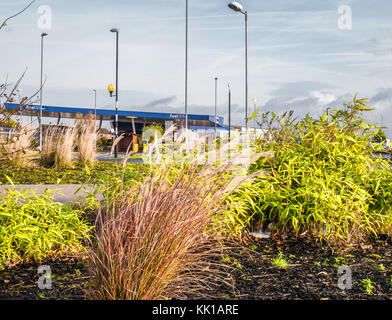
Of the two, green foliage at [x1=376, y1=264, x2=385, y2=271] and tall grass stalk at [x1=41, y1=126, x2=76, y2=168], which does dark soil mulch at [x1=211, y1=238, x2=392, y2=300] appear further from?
tall grass stalk at [x1=41, y1=126, x2=76, y2=168]

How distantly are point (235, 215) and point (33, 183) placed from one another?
6519 millimetres

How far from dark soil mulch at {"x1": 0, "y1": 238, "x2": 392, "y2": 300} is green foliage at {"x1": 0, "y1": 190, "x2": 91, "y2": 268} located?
130 millimetres

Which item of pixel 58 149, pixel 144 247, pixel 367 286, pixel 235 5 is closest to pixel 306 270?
pixel 367 286

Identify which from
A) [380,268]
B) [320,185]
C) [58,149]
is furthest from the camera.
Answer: [58,149]

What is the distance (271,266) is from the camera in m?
3.32

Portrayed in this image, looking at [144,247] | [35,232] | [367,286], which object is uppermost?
[144,247]

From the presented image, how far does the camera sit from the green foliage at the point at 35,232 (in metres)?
3.22

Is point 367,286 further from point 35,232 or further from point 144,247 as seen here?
point 35,232

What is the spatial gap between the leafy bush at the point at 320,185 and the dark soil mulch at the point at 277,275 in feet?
0.93

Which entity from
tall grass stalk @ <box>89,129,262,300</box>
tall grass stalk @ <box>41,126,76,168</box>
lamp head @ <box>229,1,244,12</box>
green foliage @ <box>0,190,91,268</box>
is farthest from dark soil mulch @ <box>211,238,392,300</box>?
lamp head @ <box>229,1,244,12</box>

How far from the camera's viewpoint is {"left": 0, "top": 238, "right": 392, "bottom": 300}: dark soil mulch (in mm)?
2713

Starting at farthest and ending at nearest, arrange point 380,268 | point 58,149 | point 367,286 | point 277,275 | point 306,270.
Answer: point 58,149 < point 380,268 < point 306,270 < point 277,275 < point 367,286

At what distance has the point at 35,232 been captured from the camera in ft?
11.0

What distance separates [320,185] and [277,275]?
1444 millimetres
